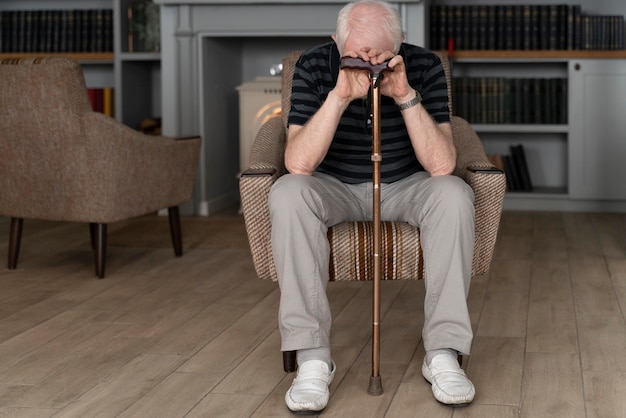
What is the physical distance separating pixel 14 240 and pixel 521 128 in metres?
2.75

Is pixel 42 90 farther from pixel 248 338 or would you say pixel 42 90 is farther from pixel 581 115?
pixel 581 115

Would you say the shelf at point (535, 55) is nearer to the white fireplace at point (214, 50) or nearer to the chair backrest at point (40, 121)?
the white fireplace at point (214, 50)

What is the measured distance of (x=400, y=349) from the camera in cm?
257

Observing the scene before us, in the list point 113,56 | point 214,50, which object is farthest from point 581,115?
point 113,56

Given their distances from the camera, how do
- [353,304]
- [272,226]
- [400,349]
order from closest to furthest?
[272,226] → [400,349] → [353,304]

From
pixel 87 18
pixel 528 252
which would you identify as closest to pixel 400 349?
pixel 528 252

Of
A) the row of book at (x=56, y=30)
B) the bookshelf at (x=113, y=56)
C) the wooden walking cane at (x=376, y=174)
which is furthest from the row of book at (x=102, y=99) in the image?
the wooden walking cane at (x=376, y=174)

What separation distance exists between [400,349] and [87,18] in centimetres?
370

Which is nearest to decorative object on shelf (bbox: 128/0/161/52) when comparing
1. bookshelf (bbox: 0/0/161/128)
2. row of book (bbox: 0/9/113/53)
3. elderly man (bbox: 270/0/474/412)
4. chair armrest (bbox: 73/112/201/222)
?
bookshelf (bbox: 0/0/161/128)

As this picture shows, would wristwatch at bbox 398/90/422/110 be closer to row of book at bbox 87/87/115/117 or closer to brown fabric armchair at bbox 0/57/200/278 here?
brown fabric armchair at bbox 0/57/200/278

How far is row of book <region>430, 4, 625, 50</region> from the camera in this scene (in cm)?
521

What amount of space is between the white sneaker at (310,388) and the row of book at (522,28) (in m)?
3.33

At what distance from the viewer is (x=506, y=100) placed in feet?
17.5

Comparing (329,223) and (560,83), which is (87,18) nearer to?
(560,83)
